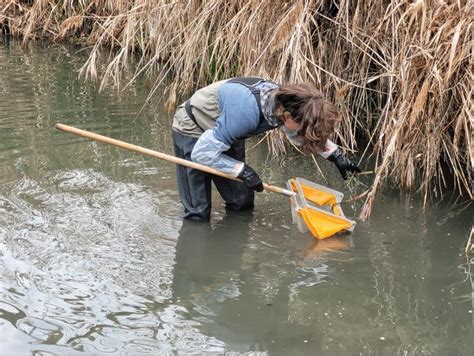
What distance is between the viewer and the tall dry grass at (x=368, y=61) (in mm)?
4336

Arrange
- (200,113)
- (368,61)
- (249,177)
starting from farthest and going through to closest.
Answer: (368,61), (200,113), (249,177)

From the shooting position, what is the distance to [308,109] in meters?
3.58

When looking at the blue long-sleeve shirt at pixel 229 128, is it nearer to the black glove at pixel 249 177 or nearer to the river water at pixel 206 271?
the black glove at pixel 249 177

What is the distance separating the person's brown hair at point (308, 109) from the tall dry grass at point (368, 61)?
2.56 feet

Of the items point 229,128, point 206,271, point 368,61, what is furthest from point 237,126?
point 368,61

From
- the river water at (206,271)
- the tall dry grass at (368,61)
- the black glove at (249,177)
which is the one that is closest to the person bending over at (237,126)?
the black glove at (249,177)

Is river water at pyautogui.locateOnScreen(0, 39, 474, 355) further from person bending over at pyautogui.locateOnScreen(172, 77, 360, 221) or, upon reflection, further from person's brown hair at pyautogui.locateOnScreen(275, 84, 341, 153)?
person's brown hair at pyautogui.locateOnScreen(275, 84, 341, 153)

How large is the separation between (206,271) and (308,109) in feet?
3.43

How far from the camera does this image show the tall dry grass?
14.2ft

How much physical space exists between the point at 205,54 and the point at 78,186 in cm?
186

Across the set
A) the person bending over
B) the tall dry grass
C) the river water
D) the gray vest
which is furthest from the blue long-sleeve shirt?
the tall dry grass

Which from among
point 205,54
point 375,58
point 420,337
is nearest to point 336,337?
point 420,337

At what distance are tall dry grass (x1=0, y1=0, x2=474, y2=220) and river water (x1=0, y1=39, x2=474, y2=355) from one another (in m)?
0.38

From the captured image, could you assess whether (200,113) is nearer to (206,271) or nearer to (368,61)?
(206,271)
